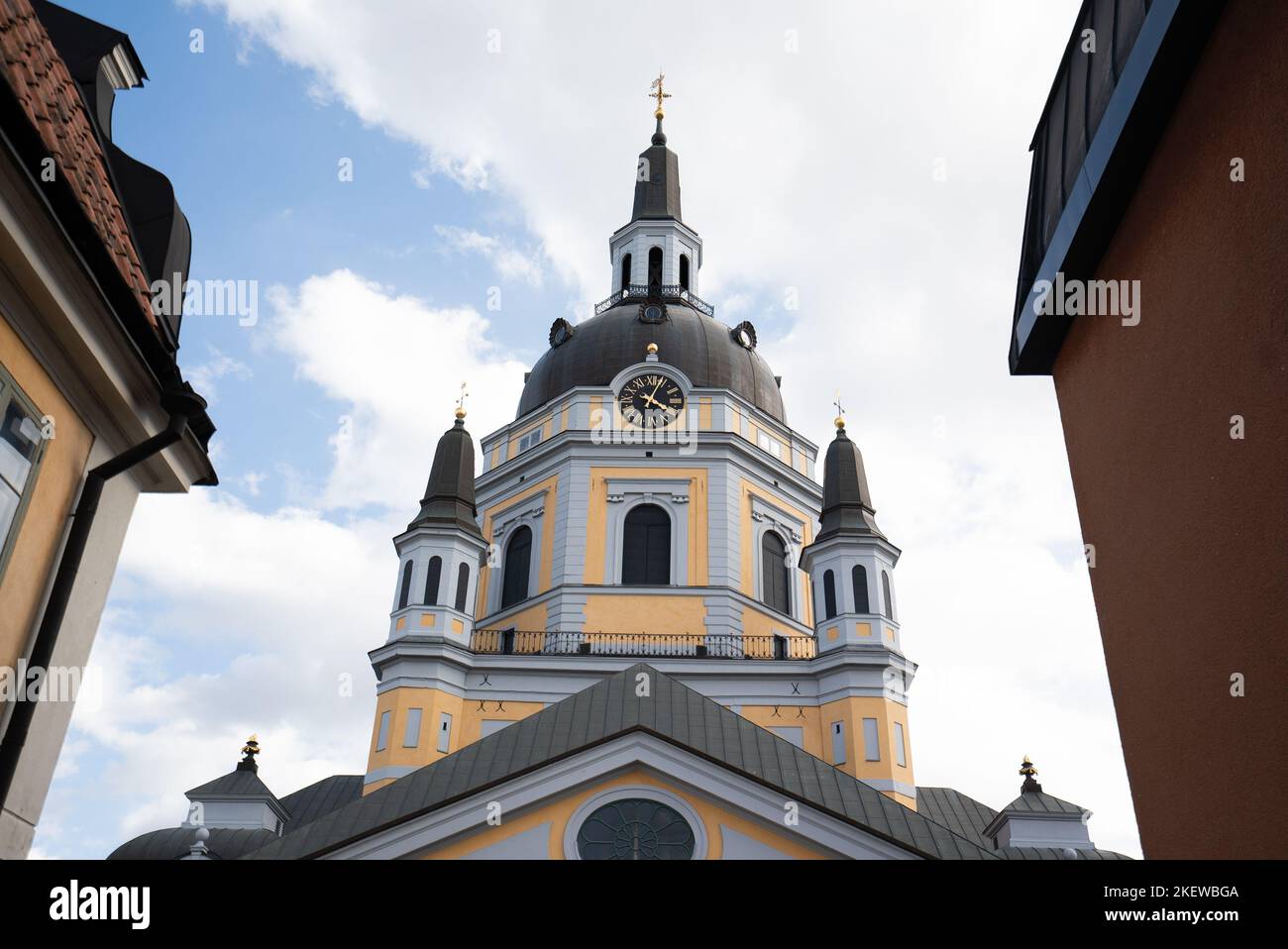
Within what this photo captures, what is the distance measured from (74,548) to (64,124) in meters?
2.79

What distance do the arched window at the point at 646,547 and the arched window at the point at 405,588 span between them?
5565mm

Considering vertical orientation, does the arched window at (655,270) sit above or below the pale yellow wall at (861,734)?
above

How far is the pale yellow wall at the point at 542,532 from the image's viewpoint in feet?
96.2

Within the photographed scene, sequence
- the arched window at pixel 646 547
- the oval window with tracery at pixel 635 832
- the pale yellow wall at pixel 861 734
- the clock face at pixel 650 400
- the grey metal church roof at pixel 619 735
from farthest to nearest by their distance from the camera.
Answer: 1. the clock face at pixel 650 400
2. the arched window at pixel 646 547
3. the pale yellow wall at pixel 861 734
4. the grey metal church roof at pixel 619 735
5. the oval window with tracery at pixel 635 832

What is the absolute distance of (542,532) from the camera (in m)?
30.1

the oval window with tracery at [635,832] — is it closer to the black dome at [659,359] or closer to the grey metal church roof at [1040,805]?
the grey metal church roof at [1040,805]

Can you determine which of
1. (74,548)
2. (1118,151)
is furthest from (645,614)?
(1118,151)

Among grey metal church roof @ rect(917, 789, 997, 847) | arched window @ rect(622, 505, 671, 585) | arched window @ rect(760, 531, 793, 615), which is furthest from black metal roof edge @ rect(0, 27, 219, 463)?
grey metal church roof @ rect(917, 789, 997, 847)

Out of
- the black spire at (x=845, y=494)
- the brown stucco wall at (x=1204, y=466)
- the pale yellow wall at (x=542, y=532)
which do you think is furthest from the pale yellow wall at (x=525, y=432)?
the brown stucco wall at (x=1204, y=466)

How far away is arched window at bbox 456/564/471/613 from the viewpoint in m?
27.1

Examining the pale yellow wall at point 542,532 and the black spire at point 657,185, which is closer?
the pale yellow wall at point 542,532

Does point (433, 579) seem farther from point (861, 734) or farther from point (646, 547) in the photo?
point (861, 734)
